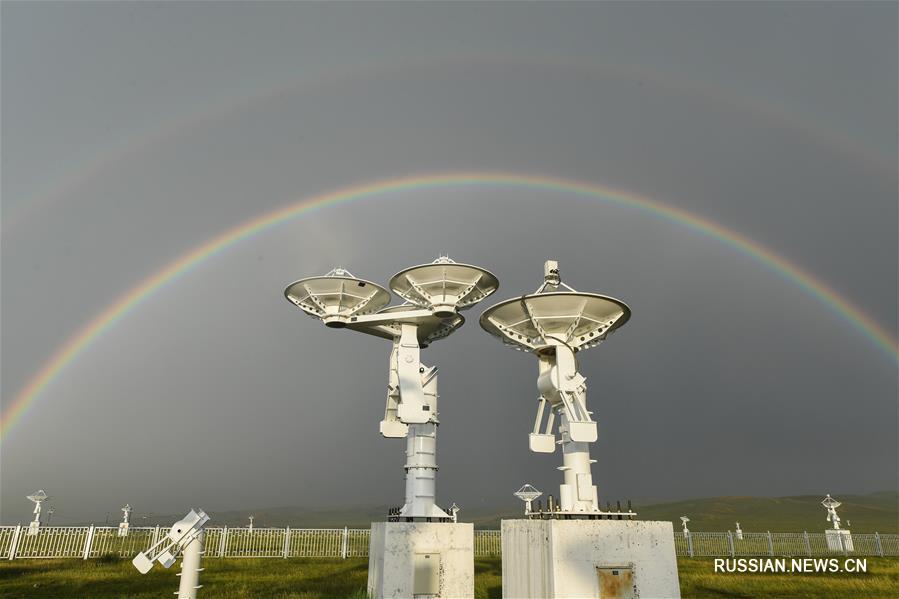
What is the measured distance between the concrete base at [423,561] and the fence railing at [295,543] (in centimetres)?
1311

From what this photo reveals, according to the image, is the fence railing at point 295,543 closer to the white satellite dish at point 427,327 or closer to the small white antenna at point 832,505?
the small white antenna at point 832,505

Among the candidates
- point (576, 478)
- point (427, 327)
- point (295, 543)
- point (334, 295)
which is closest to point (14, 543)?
point (295, 543)

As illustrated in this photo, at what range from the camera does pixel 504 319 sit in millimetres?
19219

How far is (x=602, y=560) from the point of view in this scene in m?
14.2

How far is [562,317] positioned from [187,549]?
12.3 metres

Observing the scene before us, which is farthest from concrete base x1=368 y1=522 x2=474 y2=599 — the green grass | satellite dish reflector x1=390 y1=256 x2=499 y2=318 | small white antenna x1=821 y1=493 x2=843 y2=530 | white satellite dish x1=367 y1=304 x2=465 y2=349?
small white antenna x1=821 y1=493 x2=843 y2=530

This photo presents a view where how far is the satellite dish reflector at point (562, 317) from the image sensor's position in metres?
Answer: 17.8

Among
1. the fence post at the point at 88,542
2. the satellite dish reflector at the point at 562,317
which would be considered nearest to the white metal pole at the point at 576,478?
the satellite dish reflector at the point at 562,317

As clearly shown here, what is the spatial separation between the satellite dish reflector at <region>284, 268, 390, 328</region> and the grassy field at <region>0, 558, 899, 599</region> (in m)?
9.83

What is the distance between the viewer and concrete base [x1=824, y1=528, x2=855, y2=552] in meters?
40.2

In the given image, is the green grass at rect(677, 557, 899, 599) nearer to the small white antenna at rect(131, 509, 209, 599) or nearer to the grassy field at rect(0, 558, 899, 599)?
the grassy field at rect(0, 558, 899, 599)

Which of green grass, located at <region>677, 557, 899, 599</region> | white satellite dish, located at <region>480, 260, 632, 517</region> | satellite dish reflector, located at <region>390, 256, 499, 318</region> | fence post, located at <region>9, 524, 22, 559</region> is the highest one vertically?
satellite dish reflector, located at <region>390, 256, 499, 318</region>

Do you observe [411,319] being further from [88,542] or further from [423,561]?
[88,542]

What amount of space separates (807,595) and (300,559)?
2356 centimetres
